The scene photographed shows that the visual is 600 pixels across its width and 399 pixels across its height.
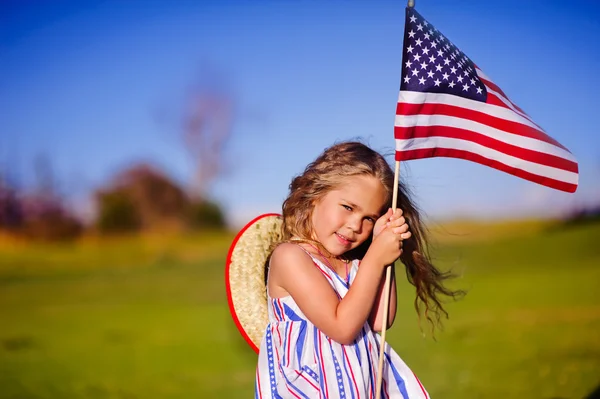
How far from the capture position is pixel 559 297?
251 inches

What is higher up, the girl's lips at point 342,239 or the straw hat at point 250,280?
the girl's lips at point 342,239

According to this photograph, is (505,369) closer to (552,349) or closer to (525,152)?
(552,349)

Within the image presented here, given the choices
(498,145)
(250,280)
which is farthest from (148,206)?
(498,145)

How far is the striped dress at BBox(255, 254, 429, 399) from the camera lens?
5.79ft

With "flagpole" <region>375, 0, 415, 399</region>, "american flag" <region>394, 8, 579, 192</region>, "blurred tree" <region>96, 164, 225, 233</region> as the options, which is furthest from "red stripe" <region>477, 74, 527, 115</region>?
"blurred tree" <region>96, 164, 225, 233</region>

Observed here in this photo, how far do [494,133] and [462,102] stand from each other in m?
0.14

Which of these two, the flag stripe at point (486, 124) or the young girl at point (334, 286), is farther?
the flag stripe at point (486, 124)

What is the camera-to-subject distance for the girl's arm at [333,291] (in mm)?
1721

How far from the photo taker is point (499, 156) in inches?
78.3

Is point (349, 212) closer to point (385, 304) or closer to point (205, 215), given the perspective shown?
point (385, 304)

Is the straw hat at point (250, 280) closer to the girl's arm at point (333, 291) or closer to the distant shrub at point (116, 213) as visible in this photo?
the girl's arm at point (333, 291)

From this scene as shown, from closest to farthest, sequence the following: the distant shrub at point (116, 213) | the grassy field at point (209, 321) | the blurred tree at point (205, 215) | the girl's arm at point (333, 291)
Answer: the girl's arm at point (333, 291) → the grassy field at point (209, 321) → the distant shrub at point (116, 213) → the blurred tree at point (205, 215)

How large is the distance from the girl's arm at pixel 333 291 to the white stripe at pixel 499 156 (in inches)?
13.0

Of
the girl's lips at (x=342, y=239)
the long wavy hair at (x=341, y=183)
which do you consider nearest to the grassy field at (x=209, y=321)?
the long wavy hair at (x=341, y=183)
